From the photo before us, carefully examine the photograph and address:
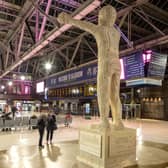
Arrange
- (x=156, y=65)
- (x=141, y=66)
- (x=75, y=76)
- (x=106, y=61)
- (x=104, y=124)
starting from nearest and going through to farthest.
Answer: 1. (x=104, y=124)
2. (x=106, y=61)
3. (x=141, y=66)
4. (x=156, y=65)
5. (x=75, y=76)

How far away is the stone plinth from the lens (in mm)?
3971

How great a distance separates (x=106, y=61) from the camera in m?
4.27

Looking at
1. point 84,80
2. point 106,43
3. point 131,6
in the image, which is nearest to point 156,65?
point 131,6

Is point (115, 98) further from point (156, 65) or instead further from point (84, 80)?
point (84, 80)

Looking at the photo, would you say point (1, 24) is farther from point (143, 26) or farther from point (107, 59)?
point (107, 59)

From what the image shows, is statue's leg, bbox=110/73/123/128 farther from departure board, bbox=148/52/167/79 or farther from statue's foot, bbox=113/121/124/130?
departure board, bbox=148/52/167/79

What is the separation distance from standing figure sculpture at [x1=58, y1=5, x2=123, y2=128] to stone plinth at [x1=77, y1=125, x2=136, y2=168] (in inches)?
9.4

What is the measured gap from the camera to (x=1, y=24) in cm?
1143

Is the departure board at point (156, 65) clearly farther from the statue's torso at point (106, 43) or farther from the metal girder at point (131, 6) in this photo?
the statue's torso at point (106, 43)

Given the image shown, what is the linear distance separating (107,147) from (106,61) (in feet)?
5.53

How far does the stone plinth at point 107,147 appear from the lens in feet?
13.0

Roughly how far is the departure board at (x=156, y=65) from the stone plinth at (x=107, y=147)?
4.62 meters

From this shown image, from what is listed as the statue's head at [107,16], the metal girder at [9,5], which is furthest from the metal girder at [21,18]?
the statue's head at [107,16]

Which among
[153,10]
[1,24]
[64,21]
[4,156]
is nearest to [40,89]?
[1,24]
